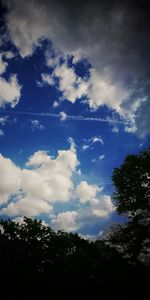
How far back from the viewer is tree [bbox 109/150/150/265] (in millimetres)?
29219

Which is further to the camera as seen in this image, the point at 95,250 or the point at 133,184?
the point at 95,250

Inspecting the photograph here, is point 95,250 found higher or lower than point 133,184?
lower

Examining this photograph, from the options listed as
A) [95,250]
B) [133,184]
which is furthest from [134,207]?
[95,250]

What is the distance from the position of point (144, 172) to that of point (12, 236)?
26980 mm

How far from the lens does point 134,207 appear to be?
105 ft

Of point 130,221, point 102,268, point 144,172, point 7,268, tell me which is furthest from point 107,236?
point 7,268

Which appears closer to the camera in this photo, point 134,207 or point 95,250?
point 134,207

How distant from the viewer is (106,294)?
32625 millimetres

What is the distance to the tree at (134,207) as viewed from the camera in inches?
1150

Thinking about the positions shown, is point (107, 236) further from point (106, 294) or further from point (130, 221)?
point (106, 294)

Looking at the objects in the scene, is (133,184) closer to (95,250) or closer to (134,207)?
(134,207)

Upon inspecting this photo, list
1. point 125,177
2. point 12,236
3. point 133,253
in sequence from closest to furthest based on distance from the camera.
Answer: point 133,253, point 125,177, point 12,236

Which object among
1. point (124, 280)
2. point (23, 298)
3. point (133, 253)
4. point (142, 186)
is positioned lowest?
point (23, 298)

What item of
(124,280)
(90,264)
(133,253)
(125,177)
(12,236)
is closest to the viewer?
(133,253)
